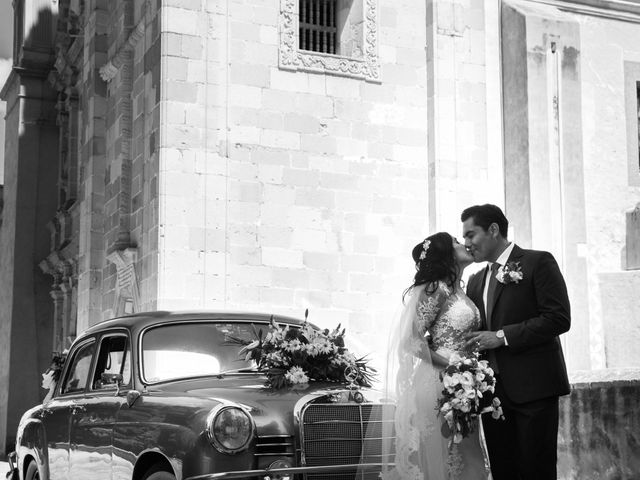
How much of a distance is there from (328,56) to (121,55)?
12.9 feet

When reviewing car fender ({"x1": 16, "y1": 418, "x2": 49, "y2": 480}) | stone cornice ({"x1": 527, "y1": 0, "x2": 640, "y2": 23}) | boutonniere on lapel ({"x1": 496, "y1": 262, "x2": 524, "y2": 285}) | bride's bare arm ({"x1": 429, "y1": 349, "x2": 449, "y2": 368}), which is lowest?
car fender ({"x1": 16, "y1": 418, "x2": 49, "y2": 480})

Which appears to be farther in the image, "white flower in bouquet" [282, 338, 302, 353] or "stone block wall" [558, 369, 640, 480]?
"stone block wall" [558, 369, 640, 480]

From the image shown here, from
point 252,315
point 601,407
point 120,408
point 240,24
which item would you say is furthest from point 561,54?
point 120,408

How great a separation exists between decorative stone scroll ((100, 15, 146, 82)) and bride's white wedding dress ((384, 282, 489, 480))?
12.2m

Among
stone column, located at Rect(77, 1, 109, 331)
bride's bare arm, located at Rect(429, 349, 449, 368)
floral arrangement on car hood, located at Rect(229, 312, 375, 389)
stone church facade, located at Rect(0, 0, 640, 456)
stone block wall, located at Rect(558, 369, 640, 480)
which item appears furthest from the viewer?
stone column, located at Rect(77, 1, 109, 331)

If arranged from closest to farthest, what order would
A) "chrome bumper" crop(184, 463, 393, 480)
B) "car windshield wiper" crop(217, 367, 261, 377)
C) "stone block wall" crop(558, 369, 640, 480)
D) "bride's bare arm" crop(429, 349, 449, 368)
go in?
1. "chrome bumper" crop(184, 463, 393, 480)
2. "bride's bare arm" crop(429, 349, 449, 368)
3. "car windshield wiper" crop(217, 367, 261, 377)
4. "stone block wall" crop(558, 369, 640, 480)

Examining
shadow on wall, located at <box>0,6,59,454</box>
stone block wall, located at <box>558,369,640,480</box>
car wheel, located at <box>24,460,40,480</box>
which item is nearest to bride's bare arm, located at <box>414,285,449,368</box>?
stone block wall, located at <box>558,369,640,480</box>

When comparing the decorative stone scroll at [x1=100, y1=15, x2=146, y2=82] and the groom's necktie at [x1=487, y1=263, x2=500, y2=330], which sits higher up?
the decorative stone scroll at [x1=100, y1=15, x2=146, y2=82]

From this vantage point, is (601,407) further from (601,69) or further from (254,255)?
(601,69)

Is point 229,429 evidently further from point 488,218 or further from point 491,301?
point 488,218

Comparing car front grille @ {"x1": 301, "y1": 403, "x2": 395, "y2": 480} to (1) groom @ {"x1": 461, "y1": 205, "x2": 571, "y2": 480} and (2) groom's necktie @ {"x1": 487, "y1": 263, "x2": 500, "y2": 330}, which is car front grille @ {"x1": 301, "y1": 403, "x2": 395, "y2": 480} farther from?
(2) groom's necktie @ {"x1": 487, "y1": 263, "x2": 500, "y2": 330}

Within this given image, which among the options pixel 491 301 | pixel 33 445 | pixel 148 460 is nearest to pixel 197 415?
pixel 148 460

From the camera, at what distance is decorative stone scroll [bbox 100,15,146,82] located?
18516 mm

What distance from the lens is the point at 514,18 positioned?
63.3 feet
